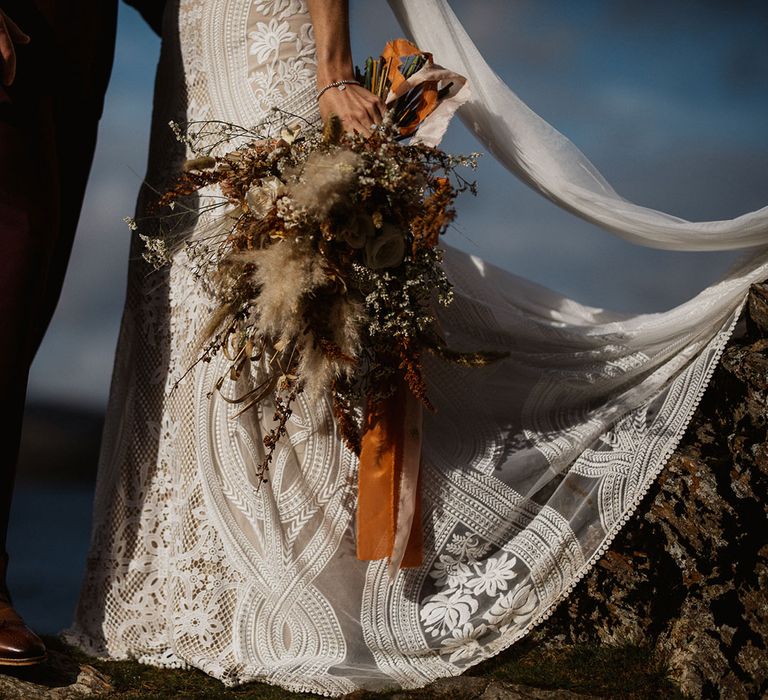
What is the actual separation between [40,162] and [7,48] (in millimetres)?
298

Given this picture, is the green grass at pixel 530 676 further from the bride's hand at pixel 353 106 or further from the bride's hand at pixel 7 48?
the bride's hand at pixel 7 48

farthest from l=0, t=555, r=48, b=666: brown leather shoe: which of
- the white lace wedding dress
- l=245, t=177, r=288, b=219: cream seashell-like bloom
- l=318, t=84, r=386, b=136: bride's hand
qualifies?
l=318, t=84, r=386, b=136: bride's hand

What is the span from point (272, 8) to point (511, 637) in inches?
74.2

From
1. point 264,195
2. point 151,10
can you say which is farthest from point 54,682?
point 151,10

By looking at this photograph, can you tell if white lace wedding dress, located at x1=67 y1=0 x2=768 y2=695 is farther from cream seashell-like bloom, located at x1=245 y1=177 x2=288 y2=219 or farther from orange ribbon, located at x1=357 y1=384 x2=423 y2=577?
cream seashell-like bloom, located at x1=245 y1=177 x2=288 y2=219

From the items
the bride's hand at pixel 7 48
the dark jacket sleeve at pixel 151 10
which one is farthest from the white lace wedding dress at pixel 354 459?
the bride's hand at pixel 7 48

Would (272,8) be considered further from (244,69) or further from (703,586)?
(703,586)

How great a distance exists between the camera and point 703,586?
8.21 feet

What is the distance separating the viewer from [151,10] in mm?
3086

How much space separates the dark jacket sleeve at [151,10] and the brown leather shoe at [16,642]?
1863mm

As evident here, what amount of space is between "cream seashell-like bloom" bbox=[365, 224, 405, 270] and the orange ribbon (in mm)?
447

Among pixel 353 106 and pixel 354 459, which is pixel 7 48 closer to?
pixel 353 106

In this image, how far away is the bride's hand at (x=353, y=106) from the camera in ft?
8.13

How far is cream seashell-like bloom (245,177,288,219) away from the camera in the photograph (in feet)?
7.08
